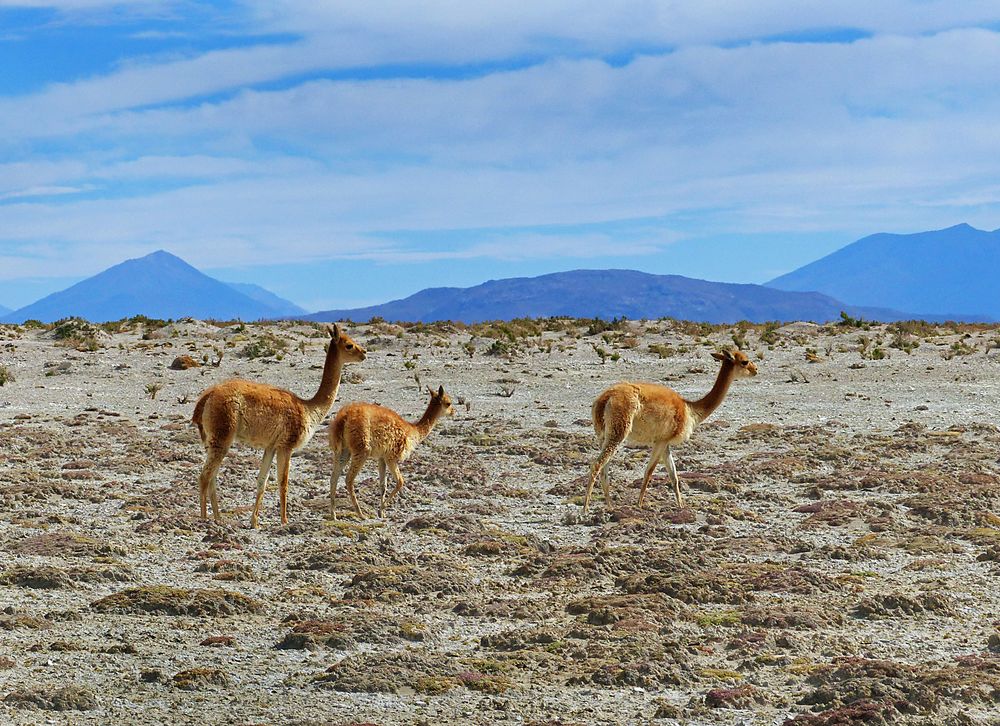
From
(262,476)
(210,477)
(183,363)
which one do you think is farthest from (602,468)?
(183,363)

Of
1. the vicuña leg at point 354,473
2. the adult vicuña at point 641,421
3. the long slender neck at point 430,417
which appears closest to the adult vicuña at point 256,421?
the vicuña leg at point 354,473

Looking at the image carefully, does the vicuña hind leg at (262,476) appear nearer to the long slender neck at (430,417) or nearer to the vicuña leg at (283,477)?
the vicuña leg at (283,477)

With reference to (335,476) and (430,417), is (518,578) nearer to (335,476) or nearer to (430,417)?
(335,476)

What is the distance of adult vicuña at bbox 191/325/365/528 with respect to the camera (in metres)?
12.2

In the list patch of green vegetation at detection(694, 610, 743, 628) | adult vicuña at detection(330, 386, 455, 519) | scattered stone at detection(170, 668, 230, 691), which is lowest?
scattered stone at detection(170, 668, 230, 691)

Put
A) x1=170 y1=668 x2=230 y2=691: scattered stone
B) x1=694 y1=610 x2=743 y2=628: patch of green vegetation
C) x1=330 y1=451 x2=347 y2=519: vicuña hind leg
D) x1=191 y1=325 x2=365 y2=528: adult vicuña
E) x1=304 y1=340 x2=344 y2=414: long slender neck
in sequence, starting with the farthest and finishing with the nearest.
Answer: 1. x1=330 y1=451 x2=347 y2=519: vicuña hind leg
2. x1=304 y1=340 x2=344 y2=414: long slender neck
3. x1=191 y1=325 x2=365 y2=528: adult vicuña
4. x1=694 y1=610 x2=743 y2=628: patch of green vegetation
5. x1=170 y1=668 x2=230 y2=691: scattered stone

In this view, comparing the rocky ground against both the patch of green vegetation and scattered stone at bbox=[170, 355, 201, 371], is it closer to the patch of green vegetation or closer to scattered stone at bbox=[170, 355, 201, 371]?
the patch of green vegetation

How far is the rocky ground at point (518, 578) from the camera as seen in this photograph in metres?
7.71

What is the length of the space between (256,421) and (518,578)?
3.33 metres

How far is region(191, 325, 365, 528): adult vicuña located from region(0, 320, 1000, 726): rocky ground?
62 centimetres

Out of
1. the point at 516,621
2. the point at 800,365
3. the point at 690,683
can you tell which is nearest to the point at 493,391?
the point at 800,365

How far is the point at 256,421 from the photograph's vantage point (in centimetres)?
1230

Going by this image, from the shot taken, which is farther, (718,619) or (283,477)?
(283,477)

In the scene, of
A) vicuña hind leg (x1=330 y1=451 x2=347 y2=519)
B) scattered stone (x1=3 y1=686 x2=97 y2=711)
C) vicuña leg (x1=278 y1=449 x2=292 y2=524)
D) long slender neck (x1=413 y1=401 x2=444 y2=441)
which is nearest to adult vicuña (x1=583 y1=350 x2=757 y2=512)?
long slender neck (x1=413 y1=401 x2=444 y2=441)
